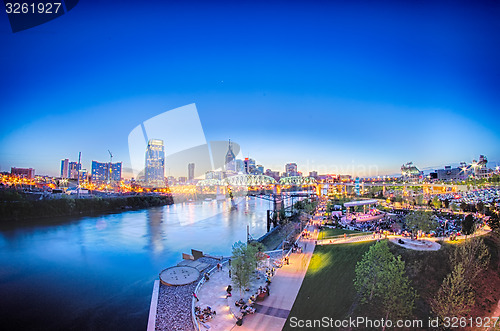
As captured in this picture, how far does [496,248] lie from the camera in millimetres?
9758

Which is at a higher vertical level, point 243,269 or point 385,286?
point 385,286

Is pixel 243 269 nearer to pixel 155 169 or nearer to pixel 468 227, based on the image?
pixel 468 227

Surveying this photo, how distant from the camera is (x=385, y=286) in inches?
270

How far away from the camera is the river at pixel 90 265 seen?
11328 mm

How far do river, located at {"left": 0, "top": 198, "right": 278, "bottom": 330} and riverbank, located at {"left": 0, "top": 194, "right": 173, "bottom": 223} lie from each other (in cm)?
314

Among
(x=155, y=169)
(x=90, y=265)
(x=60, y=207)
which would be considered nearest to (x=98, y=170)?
(x=155, y=169)

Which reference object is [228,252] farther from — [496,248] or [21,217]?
[21,217]

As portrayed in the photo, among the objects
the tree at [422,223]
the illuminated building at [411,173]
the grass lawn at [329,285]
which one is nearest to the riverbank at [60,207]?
the grass lawn at [329,285]

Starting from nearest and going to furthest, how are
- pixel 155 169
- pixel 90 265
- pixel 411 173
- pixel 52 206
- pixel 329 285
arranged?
pixel 329 285
pixel 90 265
pixel 52 206
pixel 411 173
pixel 155 169

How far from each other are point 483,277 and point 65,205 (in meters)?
48.5

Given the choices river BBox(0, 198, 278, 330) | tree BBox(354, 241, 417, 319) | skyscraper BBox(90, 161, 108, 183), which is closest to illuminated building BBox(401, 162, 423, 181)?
river BBox(0, 198, 278, 330)

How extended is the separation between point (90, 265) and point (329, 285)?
58.9ft

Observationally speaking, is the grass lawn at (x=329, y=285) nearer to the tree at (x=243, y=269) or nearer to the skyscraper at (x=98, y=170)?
the tree at (x=243, y=269)

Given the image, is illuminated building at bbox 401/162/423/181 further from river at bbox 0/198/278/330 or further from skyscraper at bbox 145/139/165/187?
skyscraper at bbox 145/139/165/187
